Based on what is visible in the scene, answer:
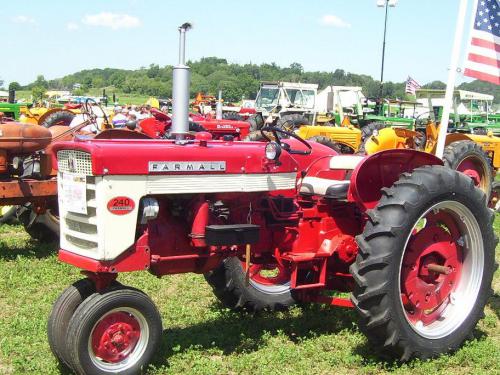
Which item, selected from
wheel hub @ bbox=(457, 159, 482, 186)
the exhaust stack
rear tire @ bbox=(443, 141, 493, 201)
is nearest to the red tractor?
the exhaust stack

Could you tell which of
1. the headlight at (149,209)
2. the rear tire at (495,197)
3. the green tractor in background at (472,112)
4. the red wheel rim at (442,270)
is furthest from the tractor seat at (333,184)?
the green tractor in background at (472,112)

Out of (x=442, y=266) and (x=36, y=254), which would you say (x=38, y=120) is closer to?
(x=36, y=254)

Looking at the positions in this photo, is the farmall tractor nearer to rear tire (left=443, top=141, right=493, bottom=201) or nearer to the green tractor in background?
rear tire (left=443, top=141, right=493, bottom=201)

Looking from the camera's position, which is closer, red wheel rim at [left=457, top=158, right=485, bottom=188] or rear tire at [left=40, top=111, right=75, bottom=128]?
red wheel rim at [left=457, top=158, right=485, bottom=188]

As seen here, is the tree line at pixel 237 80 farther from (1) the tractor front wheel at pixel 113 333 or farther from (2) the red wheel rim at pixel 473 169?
(1) the tractor front wheel at pixel 113 333

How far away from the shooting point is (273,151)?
3.83 m

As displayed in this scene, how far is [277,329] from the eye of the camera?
458 cm

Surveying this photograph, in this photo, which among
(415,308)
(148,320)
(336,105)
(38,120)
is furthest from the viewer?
(336,105)

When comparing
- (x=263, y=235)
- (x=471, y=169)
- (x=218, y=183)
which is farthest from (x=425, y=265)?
(x=471, y=169)

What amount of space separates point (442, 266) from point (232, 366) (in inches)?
60.7

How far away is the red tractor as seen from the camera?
3422 mm

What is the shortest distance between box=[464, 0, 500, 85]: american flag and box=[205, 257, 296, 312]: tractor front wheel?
2.55 metres

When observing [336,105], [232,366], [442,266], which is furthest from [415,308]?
[336,105]

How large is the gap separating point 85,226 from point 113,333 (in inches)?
24.2
